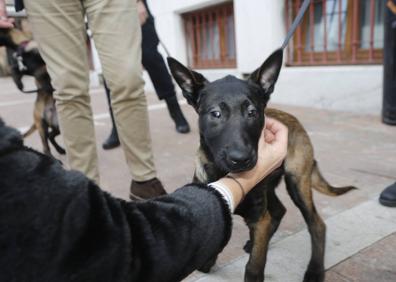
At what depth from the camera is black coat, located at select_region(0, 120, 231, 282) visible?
2.65 feet

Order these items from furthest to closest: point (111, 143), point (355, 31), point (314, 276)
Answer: point (355, 31)
point (111, 143)
point (314, 276)

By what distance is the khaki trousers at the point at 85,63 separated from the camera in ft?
8.84

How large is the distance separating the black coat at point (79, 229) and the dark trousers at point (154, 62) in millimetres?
4040

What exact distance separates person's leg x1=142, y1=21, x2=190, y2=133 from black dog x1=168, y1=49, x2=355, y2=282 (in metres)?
2.94

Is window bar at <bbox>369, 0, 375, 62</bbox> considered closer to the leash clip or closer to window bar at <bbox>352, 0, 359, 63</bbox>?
window bar at <bbox>352, 0, 359, 63</bbox>

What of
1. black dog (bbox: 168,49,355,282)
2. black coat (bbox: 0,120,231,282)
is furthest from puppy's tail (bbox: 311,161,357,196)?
black coat (bbox: 0,120,231,282)

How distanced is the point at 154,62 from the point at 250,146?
3.49 metres

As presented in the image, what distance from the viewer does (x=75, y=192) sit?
35.1 inches

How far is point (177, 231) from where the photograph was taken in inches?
42.0

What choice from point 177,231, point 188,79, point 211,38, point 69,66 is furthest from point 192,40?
point 177,231

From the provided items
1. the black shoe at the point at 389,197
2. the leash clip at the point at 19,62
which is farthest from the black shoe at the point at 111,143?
the black shoe at the point at 389,197

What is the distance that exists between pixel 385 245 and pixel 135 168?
1656 mm

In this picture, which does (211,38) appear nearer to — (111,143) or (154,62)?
(154,62)

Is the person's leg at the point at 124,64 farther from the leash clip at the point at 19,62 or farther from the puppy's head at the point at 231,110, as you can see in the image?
the leash clip at the point at 19,62
